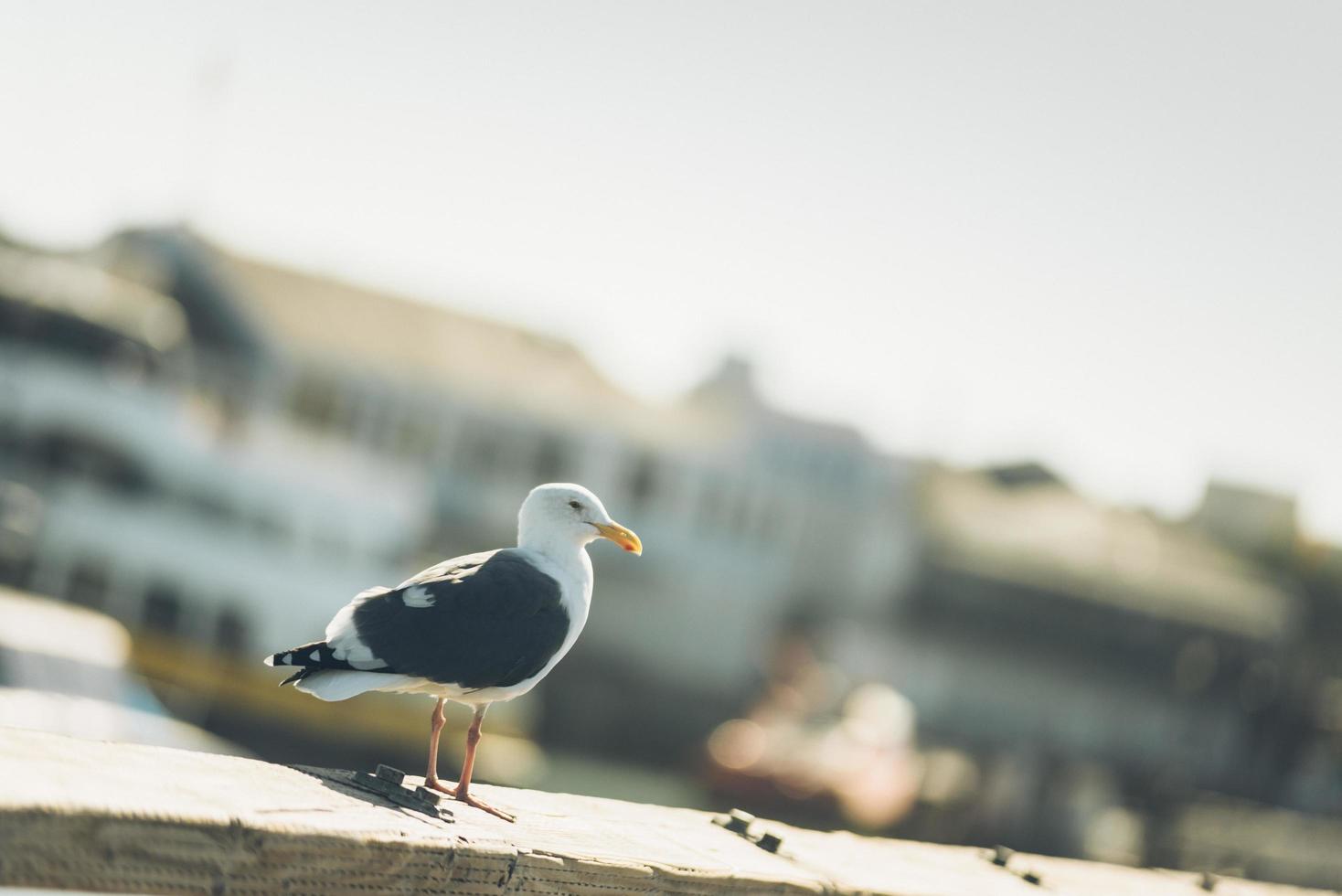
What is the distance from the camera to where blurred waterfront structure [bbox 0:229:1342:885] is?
29.5 m

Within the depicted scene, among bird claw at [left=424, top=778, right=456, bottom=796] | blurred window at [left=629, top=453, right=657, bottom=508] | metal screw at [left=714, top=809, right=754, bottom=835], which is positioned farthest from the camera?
blurred window at [left=629, top=453, right=657, bottom=508]

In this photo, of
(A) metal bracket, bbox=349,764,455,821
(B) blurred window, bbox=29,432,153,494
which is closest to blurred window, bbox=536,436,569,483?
(B) blurred window, bbox=29,432,153,494

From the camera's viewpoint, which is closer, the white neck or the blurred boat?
Answer: the white neck

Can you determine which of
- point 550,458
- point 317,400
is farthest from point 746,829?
point 550,458

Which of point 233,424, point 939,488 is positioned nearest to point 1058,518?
point 939,488

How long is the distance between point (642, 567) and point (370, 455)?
10.8 metres

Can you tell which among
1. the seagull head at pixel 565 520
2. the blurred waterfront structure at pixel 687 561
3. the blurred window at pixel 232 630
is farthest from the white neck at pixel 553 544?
the blurred window at pixel 232 630

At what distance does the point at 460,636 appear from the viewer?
3.67 m

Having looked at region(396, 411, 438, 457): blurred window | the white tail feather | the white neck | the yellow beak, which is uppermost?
region(396, 411, 438, 457): blurred window

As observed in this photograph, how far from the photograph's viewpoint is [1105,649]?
48.8 metres

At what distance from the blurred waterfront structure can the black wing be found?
21.2m

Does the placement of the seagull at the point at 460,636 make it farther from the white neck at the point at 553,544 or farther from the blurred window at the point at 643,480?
the blurred window at the point at 643,480

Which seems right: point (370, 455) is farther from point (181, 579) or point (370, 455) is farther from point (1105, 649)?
point (1105, 649)

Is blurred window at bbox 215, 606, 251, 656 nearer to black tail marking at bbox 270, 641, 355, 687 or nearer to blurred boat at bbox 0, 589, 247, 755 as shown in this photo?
blurred boat at bbox 0, 589, 247, 755
